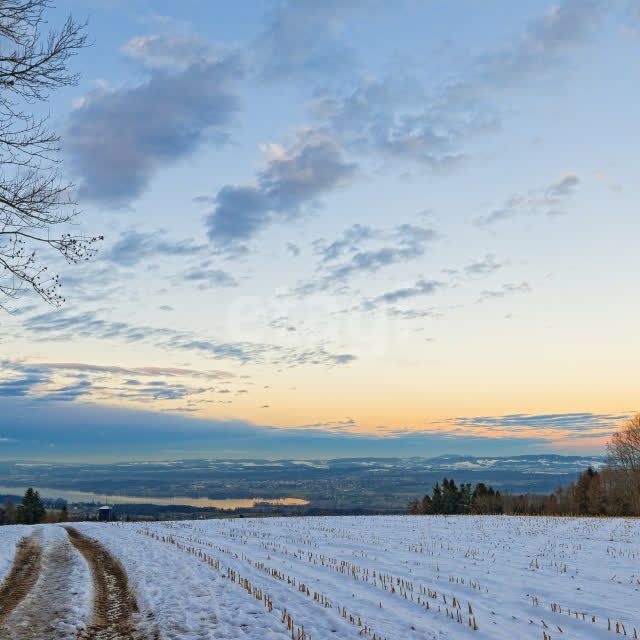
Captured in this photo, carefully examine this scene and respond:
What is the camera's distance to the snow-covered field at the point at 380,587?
10883 mm

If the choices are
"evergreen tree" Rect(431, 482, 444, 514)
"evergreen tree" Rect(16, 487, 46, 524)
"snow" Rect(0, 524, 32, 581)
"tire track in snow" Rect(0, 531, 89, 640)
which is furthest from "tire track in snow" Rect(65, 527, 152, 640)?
"evergreen tree" Rect(431, 482, 444, 514)

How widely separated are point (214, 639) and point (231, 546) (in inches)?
591

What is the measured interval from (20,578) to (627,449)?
8419 cm

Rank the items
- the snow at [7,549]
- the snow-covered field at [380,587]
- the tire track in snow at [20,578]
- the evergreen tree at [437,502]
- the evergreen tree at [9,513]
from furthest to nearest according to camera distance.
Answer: the evergreen tree at [437,502]
the evergreen tree at [9,513]
the snow at [7,549]
the tire track in snow at [20,578]
the snow-covered field at [380,587]

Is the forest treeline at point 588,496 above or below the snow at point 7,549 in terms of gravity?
below

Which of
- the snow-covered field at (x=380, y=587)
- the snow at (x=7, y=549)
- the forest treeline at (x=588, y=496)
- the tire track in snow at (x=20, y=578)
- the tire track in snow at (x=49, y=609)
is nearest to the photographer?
the tire track in snow at (x=49, y=609)

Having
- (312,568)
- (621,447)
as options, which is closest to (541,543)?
(312,568)

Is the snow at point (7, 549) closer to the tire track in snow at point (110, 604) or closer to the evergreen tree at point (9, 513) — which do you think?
the tire track in snow at point (110, 604)

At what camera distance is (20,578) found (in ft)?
52.0

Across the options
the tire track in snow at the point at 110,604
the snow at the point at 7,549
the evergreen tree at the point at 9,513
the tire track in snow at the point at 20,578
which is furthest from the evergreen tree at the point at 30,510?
the tire track in snow at the point at 110,604

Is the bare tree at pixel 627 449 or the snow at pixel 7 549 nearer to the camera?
the snow at pixel 7 549

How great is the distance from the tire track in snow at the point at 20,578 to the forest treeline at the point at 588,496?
6939 cm

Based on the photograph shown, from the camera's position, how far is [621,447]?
8050 centimetres

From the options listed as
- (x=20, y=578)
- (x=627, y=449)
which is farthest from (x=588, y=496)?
(x=20, y=578)
